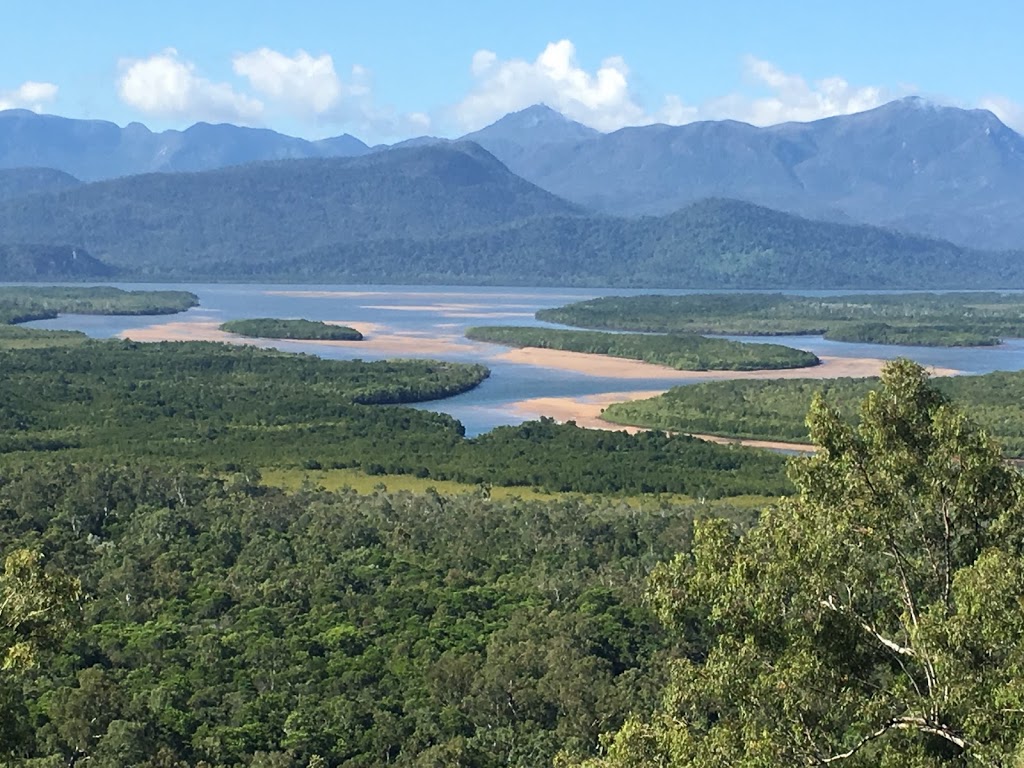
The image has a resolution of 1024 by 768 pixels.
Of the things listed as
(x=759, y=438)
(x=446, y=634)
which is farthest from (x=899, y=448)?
(x=759, y=438)

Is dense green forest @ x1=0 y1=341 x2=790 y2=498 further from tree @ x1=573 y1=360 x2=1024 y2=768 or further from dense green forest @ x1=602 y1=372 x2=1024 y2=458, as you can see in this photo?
tree @ x1=573 y1=360 x2=1024 y2=768

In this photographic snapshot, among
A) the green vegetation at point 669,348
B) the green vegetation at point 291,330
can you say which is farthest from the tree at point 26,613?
the green vegetation at point 291,330

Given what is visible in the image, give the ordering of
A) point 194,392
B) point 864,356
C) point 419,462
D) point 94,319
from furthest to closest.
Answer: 1. point 94,319
2. point 864,356
3. point 194,392
4. point 419,462

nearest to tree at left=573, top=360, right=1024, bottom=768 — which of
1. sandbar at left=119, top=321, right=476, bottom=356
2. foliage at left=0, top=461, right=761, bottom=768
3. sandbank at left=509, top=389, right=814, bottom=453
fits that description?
foliage at left=0, top=461, right=761, bottom=768

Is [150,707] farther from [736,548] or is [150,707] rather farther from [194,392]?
[194,392]

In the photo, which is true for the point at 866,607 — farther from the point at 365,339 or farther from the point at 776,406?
the point at 365,339

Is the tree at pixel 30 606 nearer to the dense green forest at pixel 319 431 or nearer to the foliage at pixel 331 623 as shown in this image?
the foliage at pixel 331 623
